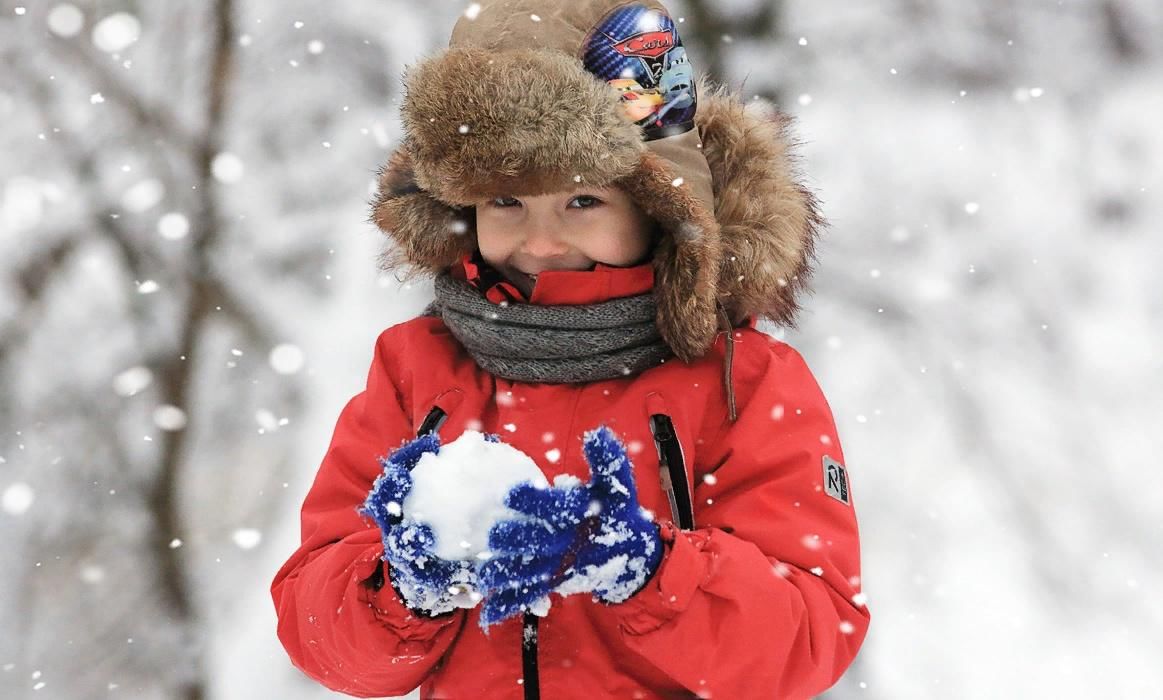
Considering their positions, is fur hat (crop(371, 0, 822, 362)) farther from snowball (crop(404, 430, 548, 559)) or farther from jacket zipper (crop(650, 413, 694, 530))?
snowball (crop(404, 430, 548, 559))

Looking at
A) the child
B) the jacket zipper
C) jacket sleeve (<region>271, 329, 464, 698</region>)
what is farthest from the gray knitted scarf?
jacket sleeve (<region>271, 329, 464, 698</region>)

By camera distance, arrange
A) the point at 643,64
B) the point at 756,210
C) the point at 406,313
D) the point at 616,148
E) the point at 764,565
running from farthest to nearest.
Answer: the point at 406,313
the point at 756,210
the point at 643,64
the point at 616,148
the point at 764,565

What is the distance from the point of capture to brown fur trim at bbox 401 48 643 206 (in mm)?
1761

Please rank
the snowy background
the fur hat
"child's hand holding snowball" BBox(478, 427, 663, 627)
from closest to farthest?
1. "child's hand holding snowball" BBox(478, 427, 663, 627)
2. the fur hat
3. the snowy background

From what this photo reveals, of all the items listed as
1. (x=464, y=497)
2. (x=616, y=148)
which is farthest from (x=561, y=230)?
(x=464, y=497)

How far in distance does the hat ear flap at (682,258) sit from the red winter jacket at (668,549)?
0.25 ft

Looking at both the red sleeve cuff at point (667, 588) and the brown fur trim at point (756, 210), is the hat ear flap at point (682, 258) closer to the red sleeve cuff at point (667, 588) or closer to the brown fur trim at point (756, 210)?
the brown fur trim at point (756, 210)

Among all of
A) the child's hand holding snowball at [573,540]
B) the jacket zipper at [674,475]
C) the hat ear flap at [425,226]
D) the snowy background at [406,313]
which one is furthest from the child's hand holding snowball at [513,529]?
the snowy background at [406,313]

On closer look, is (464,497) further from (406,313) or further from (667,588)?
(406,313)

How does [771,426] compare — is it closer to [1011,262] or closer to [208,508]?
[1011,262]

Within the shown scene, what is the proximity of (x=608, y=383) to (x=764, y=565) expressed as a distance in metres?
0.44

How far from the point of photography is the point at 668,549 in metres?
1.56

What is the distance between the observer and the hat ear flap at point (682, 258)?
1.85 m

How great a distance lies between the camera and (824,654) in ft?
5.73
